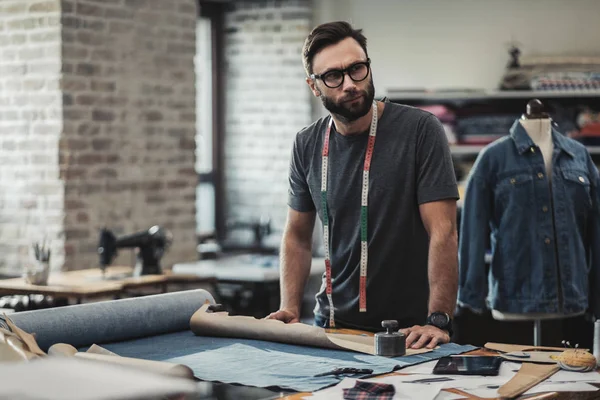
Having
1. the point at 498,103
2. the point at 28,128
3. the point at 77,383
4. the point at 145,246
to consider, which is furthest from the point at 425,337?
the point at 498,103

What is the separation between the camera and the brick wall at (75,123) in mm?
6145

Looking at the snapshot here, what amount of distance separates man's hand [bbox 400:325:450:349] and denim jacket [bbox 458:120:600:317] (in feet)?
6.06

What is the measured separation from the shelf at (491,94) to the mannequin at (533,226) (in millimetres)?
2568

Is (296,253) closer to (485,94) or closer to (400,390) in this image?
(400,390)

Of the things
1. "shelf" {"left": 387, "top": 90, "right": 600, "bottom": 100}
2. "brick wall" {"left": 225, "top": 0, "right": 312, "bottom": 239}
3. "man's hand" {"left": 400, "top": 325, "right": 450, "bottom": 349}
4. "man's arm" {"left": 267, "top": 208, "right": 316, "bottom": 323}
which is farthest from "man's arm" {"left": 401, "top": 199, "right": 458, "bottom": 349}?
"brick wall" {"left": 225, "top": 0, "right": 312, "bottom": 239}

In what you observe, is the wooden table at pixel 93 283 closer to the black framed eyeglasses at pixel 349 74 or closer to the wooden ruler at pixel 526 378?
the black framed eyeglasses at pixel 349 74

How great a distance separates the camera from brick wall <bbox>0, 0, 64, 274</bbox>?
6137 millimetres

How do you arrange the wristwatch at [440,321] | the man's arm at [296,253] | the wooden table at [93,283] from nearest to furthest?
1. the wristwatch at [440,321]
2. the man's arm at [296,253]
3. the wooden table at [93,283]

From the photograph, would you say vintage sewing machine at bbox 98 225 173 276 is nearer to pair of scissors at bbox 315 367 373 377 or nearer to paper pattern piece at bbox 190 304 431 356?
paper pattern piece at bbox 190 304 431 356

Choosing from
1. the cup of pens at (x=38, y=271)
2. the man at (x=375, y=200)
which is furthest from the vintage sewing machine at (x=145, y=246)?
the man at (x=375, y=200)

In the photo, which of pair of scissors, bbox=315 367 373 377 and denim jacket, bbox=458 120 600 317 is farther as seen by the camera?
denim jacket, bbox=458 120 600 317

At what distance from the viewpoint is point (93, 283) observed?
5133mm

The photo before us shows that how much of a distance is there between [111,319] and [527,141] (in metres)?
2.43

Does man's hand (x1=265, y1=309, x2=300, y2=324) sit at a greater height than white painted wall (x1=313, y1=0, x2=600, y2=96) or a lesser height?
lesser
